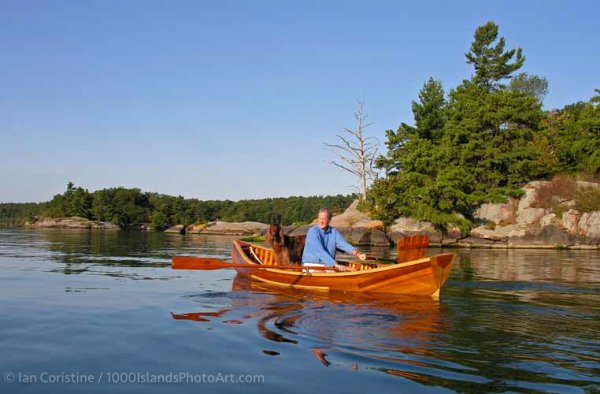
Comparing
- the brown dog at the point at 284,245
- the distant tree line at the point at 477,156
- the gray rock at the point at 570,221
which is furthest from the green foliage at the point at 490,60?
the brown dog at the point at 284,245

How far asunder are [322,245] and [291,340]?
456 cm

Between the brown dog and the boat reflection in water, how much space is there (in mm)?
1395

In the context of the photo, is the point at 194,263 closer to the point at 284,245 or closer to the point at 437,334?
the point at 284,245

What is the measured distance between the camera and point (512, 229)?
106 feet

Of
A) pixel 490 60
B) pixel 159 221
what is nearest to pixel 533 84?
pixel 490 60

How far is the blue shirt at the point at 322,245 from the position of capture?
1073 centimetres

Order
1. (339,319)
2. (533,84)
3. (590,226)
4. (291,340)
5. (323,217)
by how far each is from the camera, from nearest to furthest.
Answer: (291,340), (339,319), (323,217), (590,226), (533,84)

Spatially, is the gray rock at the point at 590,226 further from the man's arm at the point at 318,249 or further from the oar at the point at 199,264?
the oar at the point at 199,264

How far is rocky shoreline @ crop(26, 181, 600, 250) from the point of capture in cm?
3009

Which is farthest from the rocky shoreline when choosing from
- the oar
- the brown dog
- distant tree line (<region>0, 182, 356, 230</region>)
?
distant tree line (<region>0, 182, 356, 230</region>)


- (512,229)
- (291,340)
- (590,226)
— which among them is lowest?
(291,340)

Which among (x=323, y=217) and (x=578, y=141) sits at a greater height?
(x=578, y=141)

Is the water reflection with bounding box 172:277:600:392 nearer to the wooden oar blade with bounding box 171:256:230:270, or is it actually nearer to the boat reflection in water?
the boat reflection in water

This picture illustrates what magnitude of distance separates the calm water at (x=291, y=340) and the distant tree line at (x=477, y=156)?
2377 centimetres
